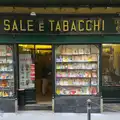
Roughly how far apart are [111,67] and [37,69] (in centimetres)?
327

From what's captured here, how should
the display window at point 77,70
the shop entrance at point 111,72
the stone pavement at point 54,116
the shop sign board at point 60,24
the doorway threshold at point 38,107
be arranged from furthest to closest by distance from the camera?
the shop entrance at point 111,72 → the doorway threshold at point 38,107 → the display window at point 77,70 → the shop sign board at point 60,24 → the stone pavement at point 54,116

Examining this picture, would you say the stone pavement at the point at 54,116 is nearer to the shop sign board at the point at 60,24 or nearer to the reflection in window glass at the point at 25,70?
the reflection in window glass at the point at 25,70

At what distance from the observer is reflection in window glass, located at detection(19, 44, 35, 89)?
10.4 m

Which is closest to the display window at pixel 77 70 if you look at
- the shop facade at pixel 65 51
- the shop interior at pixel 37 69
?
the shop facade at pixel 65 51

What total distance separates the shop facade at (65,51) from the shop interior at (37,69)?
31 cm

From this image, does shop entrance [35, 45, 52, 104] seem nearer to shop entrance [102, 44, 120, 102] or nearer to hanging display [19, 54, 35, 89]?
hanging display [19, 54, 35, 89]

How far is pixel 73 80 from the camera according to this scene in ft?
33.0

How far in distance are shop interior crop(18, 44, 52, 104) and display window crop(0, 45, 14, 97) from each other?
501mm

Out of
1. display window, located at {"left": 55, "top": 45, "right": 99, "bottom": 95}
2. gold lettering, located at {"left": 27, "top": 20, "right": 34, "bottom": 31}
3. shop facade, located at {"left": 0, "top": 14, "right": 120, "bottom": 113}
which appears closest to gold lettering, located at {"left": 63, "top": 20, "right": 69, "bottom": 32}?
shop facade, located at {"left": 0, "top": 14, "right": 120, "bottom": 113}

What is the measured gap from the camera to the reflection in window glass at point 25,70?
34.0 ft

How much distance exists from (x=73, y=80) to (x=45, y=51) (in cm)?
197

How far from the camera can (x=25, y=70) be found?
34.1ft

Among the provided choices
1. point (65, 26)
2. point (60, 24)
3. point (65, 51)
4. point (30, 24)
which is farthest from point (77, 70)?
point (30, 24)

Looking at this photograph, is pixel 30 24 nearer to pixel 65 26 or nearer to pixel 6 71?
pixel 65 26
